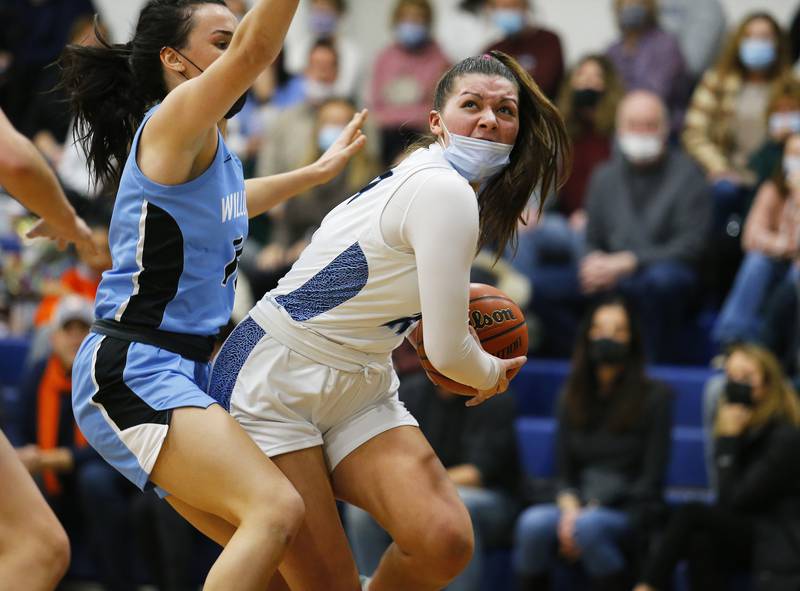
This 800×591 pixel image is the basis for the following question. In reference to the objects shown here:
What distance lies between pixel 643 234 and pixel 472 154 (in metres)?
4.29

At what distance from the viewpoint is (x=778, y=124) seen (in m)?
7.81

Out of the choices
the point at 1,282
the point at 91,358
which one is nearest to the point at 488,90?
the point at 91,358

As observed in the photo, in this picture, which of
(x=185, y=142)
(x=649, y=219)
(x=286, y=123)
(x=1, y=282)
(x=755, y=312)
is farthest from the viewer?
(x=1, y=282)

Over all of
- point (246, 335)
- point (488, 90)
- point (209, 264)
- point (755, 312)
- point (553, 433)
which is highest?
point (488, 90)

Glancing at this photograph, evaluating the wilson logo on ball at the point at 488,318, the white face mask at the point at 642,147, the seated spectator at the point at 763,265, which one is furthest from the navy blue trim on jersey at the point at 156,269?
the white face mask at the point at 642,147

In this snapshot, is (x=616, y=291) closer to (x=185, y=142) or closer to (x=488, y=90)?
(x=488, y=90)

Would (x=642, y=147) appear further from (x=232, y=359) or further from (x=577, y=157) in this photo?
(x=232, y=359)

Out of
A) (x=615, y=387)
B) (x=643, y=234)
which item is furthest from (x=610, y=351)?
(x=643, y=234)

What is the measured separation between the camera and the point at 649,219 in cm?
784

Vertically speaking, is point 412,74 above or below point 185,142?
below

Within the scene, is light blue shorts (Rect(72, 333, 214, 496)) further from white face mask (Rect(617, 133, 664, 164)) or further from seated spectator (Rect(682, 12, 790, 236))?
seated spectator (Rect(682, 12, 790, 236))

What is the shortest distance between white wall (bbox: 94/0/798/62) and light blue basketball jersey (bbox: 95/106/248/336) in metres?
5.71

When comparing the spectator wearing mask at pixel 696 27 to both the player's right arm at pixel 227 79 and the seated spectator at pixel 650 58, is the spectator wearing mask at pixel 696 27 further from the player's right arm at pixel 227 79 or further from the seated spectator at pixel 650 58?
the player's right arm at pixel 227 79

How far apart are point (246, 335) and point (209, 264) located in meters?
0.28
